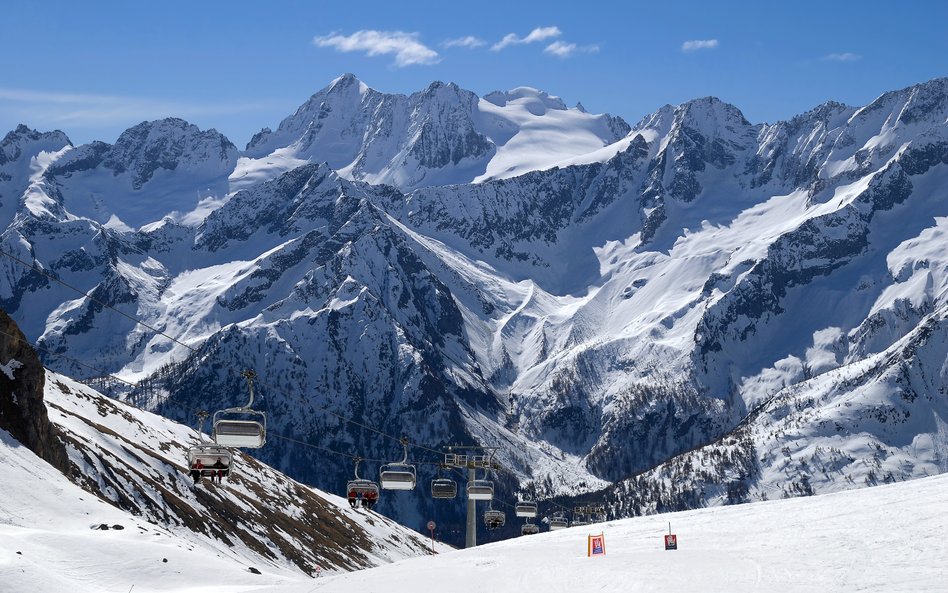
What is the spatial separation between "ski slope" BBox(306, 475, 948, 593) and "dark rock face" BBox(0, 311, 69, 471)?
57317 millimetres

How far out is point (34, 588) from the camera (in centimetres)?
5312

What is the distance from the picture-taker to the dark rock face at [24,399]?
106 m

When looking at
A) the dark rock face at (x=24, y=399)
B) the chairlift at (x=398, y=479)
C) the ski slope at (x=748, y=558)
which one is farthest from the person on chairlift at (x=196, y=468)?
the dark rock face at (x=24, y=399)

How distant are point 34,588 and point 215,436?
10151 mm

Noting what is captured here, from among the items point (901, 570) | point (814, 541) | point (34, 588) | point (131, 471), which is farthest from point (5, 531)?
point (131, 471)

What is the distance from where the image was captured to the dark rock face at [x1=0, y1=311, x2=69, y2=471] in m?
106

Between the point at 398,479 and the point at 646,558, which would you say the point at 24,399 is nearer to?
the point at 398,479

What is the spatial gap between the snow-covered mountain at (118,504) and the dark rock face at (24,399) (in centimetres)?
13

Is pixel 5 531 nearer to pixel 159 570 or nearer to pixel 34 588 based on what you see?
pixel 159 570

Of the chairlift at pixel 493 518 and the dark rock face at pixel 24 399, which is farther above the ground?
the dark rock face at pixel 24 399

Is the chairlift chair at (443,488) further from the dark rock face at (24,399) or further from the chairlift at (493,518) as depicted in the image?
the dark rock face at (24,399)

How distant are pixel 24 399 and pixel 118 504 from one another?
19.4 meters

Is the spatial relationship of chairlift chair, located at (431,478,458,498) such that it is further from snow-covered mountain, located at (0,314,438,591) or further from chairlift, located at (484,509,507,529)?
snow-covered mountain, located at (0,314,438,591)

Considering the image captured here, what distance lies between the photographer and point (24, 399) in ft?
359
